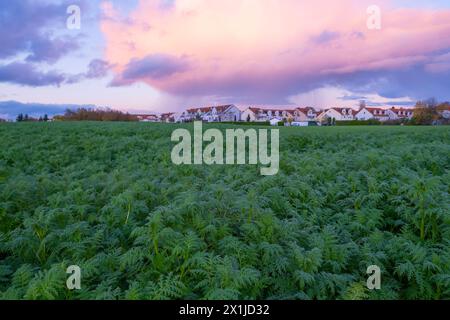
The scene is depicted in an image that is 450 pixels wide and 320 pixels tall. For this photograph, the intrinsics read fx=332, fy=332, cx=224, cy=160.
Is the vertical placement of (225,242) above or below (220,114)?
below

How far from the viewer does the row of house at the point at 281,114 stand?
118 m

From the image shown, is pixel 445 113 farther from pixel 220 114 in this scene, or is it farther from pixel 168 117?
pixel 168 117

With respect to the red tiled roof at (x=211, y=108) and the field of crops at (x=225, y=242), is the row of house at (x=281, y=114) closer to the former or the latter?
the red tiled roof at (x=211, y=108)

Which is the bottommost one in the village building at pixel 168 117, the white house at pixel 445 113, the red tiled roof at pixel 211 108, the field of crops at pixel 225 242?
the field of crops at pixel 225 242

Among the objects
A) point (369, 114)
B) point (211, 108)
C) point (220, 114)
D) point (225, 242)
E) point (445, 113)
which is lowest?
point (225, 242)

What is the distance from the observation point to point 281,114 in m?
136

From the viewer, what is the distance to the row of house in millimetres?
117938

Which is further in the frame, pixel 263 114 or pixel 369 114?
pixel 369 114

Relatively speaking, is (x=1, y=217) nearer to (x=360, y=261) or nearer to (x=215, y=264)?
(x=215, y=264)

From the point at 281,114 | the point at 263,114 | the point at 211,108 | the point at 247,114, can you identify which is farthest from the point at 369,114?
the point at 211,108

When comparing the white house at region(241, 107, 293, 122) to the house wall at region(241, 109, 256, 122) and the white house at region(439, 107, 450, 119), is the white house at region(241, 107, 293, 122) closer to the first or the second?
the house wall at region(241, 109, 256, 122)

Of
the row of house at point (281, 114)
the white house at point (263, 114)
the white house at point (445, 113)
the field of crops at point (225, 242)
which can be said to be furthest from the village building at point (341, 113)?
the field of crops at point (225, 242)

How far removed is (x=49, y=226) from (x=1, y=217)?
1.38 meters

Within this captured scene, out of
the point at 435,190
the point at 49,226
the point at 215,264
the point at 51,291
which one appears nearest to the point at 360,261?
the point at 215,264
